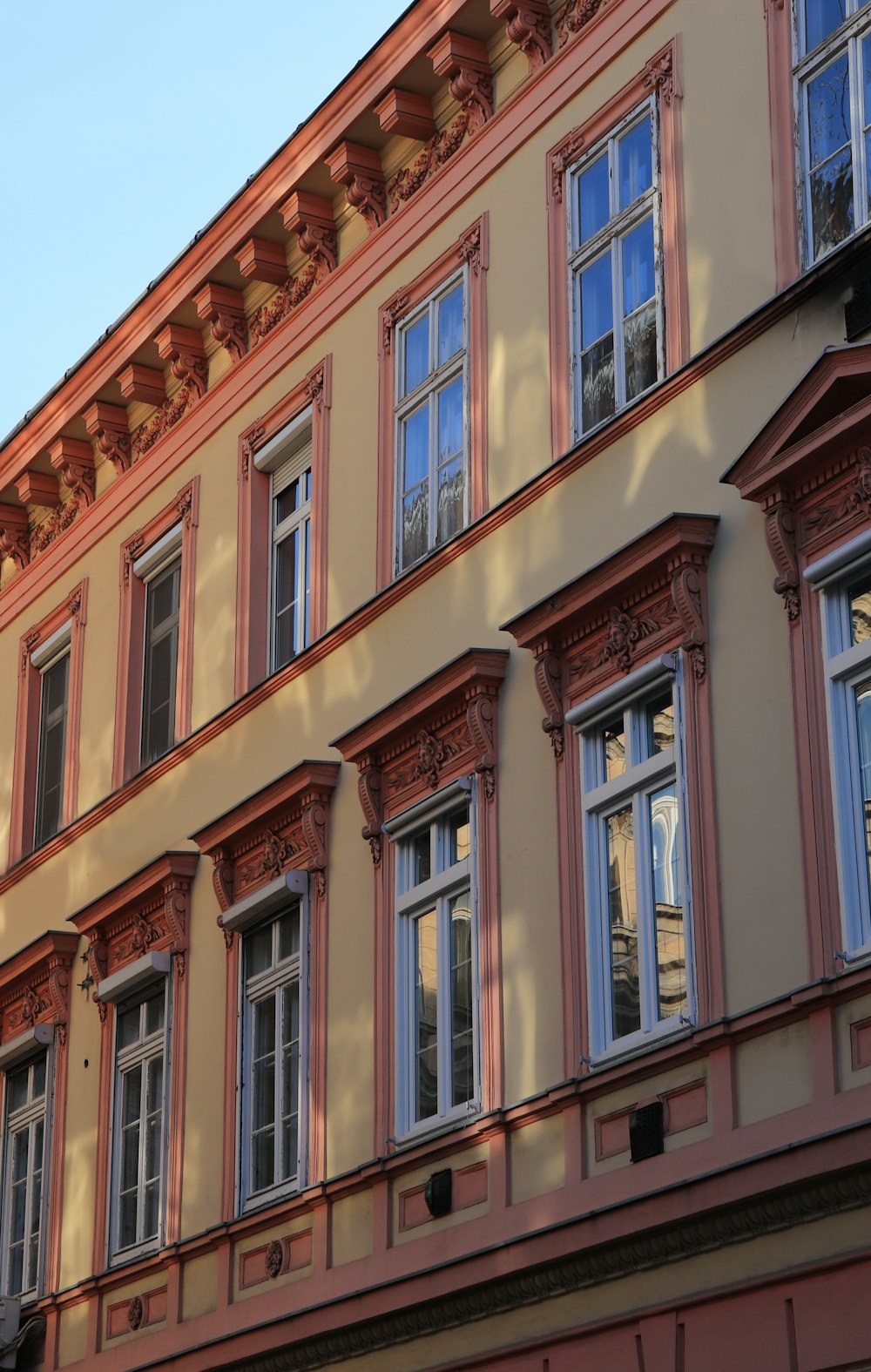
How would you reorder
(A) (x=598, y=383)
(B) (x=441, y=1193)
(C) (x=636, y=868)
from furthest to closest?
1. (A) (x=598, y=383)
2. (B) (x=441, y=1193)
3. (C) (x=636, y=868)

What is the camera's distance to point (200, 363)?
2005 cm

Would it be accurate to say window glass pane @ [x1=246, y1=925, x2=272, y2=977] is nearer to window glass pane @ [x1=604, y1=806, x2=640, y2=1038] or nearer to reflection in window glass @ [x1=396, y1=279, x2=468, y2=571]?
reflection in window glass @ [x1=396, y1=279, x2=468, y2=571]

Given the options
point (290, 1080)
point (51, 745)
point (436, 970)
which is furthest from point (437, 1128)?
point (51, 745)

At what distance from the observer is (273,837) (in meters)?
16.7

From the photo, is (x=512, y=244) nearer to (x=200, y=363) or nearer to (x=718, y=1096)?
(x=200, y=363)

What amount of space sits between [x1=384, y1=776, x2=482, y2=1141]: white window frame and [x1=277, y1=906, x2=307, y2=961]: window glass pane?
4.95 feet

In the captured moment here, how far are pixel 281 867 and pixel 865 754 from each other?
6.17 meters

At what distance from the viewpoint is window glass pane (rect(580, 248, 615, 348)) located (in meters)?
14.5

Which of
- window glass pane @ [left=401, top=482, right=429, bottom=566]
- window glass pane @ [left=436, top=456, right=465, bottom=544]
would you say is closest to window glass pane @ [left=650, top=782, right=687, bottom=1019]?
window glass pane @ [left=436, top=456, right=465, bottom=544]

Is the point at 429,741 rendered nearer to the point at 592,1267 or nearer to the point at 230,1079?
the point at 230,1079

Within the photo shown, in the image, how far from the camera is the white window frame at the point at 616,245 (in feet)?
45.6

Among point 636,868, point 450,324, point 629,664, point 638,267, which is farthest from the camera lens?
point 450,324

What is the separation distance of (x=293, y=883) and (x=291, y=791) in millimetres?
643

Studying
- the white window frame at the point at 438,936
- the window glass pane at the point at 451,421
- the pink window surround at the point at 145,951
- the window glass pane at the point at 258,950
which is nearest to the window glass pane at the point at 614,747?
the white window frame at the point at 438,936
